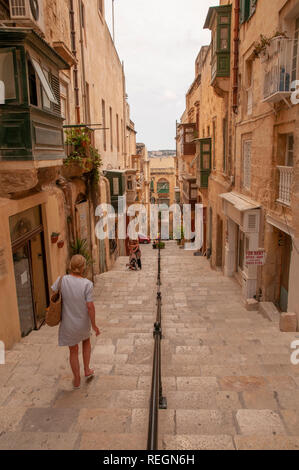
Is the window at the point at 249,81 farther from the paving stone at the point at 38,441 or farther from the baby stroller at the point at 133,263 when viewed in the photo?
the paving stone at the point at 38,441

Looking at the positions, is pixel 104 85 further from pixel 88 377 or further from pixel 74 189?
pixel 88 377

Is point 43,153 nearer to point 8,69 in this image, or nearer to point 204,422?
point 8,69

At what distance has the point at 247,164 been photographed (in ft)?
37.0

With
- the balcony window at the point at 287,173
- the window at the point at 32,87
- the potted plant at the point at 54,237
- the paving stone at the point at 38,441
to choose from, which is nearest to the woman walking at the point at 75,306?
the paving stone at the point at 38,441

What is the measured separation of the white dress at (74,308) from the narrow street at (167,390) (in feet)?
2.50

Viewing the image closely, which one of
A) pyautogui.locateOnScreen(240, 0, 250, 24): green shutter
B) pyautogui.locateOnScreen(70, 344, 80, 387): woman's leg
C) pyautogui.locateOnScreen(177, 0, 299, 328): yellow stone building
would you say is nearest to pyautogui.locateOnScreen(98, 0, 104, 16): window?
pyautogui.locateOnScreen(177, 0, 299, 328): yellow stone building

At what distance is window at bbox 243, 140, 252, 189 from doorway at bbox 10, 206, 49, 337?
6.55 m

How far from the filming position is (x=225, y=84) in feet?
41.8

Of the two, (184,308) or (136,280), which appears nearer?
(184,308)

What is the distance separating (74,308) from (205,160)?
14.9 m

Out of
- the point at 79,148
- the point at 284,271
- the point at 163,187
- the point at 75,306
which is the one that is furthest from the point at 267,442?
the point at 163,187

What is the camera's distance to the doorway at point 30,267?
278 inches
